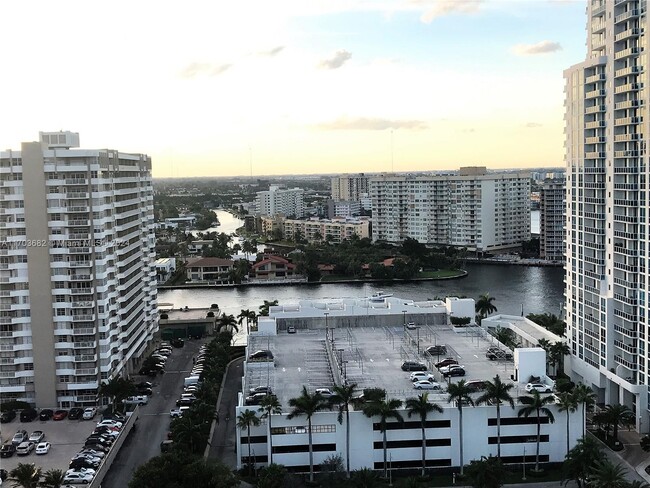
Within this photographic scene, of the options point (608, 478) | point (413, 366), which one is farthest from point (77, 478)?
point (608, 478)

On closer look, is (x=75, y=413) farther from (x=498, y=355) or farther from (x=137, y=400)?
(x=498, y=355)

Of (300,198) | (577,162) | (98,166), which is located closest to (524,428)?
(577,162)

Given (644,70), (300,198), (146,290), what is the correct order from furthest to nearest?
(300,198)
(146,290)
(644,70)

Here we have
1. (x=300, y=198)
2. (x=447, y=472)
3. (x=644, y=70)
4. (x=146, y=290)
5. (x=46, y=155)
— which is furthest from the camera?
(x=300, y=198)

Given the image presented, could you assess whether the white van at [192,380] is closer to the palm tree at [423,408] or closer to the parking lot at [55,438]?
the parking lot at [55,438]

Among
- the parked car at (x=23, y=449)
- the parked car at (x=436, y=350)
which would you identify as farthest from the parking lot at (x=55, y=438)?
the parked car at (x=436, y=350)

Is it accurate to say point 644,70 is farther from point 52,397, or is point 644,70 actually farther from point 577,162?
point 52,397
